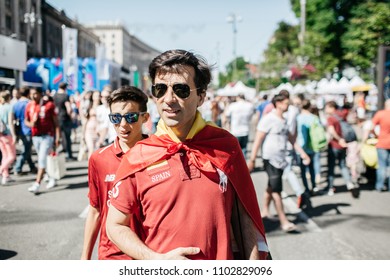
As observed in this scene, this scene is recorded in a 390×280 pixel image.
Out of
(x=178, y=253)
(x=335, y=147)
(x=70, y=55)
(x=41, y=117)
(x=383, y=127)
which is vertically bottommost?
(x=335, y=147)

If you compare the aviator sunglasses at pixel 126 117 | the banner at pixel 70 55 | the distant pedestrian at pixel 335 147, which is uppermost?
the banner at pixel 70 55

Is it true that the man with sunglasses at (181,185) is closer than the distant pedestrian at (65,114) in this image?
Yes

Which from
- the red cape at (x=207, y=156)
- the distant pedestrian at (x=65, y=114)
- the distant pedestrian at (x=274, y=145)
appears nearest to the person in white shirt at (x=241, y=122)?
the distant pedestrian at (x=274, y=145)

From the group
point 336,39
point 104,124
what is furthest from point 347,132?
point 336,39

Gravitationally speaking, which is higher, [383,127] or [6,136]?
[383,127]

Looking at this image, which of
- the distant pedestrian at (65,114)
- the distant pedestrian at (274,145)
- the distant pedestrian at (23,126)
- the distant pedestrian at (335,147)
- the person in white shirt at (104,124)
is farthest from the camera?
the distant pedestrian at (65,114)

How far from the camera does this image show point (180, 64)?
2006 mm

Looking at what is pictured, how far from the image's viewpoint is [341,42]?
30.3 meters

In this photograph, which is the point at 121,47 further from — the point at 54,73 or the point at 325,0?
the point at 325,0

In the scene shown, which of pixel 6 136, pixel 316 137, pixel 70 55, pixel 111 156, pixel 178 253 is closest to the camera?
pixel 178 253

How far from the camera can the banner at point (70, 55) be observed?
12.4 meters

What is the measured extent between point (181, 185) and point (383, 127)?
284 inches

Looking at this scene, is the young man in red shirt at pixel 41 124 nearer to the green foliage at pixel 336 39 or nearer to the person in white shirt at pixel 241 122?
the person in white shirt at pixel 241 122

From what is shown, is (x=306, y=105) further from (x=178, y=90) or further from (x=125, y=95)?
(x=178, y=90)
